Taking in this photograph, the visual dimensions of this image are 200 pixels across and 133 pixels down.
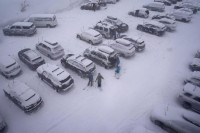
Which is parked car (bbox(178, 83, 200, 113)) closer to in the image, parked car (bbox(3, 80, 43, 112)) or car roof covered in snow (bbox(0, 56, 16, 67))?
parked car (bbox(3, 80, 43, 112))

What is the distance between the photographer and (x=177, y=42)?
2683 cm

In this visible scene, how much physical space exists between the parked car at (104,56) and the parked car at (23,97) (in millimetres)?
8092

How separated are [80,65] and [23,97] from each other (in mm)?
6413

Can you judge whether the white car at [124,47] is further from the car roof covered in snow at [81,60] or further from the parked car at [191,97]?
the parked car at [191,97]

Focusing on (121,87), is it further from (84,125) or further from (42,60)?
(42,60)

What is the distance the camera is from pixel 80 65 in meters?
19.4

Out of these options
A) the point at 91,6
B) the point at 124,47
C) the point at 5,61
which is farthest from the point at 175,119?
the point at 91,6

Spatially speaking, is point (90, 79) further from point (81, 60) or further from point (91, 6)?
point (91, 6)

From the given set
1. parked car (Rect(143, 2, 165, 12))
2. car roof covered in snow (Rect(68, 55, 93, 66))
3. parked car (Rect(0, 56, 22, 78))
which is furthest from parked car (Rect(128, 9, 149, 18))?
parked car (Rect(0, 56, 22, 78))

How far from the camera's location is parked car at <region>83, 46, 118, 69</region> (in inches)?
816

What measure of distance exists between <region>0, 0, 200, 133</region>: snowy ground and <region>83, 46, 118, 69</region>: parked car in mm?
814

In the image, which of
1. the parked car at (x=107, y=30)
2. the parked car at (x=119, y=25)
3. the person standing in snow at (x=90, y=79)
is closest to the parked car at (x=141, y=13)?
the parked car at (x=119, y=25)

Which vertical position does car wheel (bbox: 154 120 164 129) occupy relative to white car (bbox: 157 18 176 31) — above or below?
below

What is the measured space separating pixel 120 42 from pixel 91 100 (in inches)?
362
